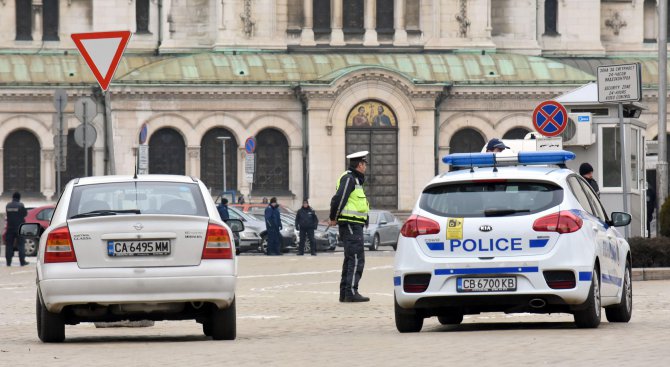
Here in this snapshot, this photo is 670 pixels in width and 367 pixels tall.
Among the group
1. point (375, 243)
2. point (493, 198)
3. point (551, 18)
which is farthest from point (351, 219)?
point (551, 18)

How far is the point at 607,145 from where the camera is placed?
33.0 meters

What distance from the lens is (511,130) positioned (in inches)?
2783

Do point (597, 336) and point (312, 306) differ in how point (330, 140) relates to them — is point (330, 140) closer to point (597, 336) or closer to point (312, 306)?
point (312, 306)

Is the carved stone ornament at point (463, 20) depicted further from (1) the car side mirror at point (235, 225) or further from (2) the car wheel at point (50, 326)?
(2) the car wheel at point (50, 326)

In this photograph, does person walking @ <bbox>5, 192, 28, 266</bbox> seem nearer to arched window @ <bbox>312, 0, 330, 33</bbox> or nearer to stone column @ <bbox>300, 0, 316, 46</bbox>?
stone column @ <bbox>300, 0, 316, 46</bbox>

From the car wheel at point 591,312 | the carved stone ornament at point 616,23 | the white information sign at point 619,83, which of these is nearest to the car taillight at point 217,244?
the car wheel at point 591,312

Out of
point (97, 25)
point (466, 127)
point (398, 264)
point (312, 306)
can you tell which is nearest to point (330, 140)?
point (466, 127)

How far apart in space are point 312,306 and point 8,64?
4809 cm

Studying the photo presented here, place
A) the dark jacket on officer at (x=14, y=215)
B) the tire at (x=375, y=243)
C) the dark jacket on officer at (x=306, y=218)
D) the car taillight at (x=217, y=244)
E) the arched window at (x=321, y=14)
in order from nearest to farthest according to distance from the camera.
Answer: the car taillight at (x=217, y=244), the dark jacket on officer at (x=14, y=215), the dark jacket on officer at (x=306, y=218), the tire at (x=375, y=243), the arched window at (x=321, y=14)

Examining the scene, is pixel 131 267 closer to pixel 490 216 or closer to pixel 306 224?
pixel 490 216

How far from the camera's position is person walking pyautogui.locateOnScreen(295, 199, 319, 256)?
4969 cm

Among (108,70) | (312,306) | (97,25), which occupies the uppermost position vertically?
(97,25)

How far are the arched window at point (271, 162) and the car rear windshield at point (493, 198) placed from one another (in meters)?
51.7

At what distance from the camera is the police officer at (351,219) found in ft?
82.3
